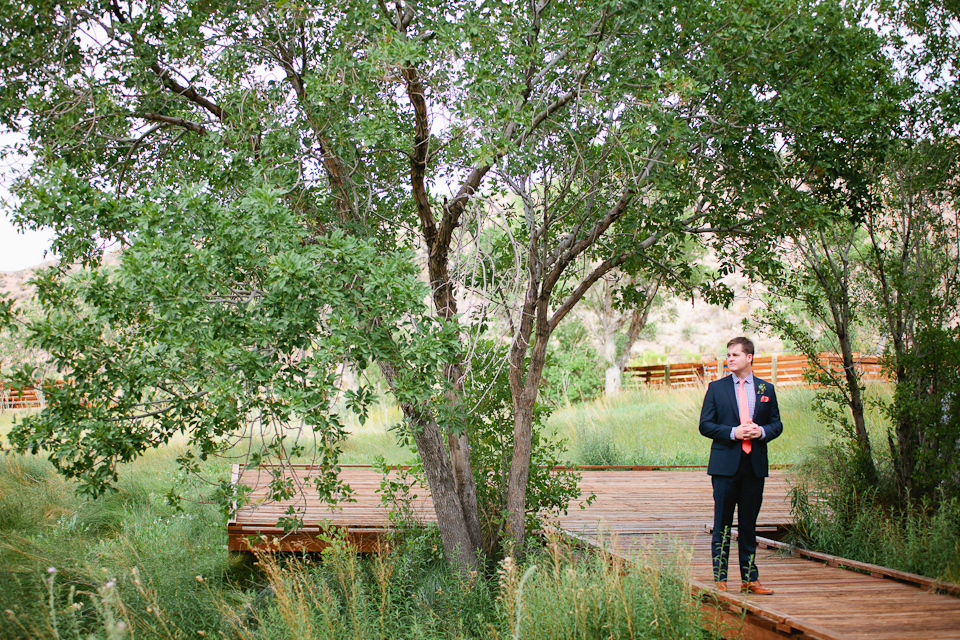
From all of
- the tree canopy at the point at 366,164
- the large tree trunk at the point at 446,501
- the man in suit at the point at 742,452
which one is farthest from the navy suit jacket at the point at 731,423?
the large tree trunk at the point at 446,501

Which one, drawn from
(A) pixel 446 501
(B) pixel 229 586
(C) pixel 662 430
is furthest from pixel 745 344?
(C) pixel 662 430

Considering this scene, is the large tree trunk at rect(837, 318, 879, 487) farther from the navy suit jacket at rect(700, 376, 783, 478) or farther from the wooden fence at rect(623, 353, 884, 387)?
the wooden fence at rect(623, 353, 884, 387)

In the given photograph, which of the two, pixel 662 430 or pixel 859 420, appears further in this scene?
pixel 662 430

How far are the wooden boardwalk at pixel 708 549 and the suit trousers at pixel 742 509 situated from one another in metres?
0.23

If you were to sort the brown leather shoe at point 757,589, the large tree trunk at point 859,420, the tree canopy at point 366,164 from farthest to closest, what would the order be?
the large tree trunk at point 859,420
the brown leather shoe at point 757,589
the tree canopy at point 366,164

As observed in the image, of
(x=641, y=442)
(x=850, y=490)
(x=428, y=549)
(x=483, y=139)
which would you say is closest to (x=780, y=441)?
(x=641, y=442)

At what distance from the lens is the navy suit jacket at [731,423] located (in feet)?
15.2

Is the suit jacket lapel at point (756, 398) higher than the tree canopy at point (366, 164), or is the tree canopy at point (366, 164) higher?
the tree canopy at point (366, 164)

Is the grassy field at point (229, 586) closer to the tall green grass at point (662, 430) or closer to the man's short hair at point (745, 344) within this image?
the tall green grass at point (662, 430)

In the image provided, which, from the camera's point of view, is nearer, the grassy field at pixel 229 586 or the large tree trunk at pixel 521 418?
the grassy field at pixel 229 586

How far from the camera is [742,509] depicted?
15.4ft

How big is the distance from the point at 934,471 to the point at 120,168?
7321 millimetres

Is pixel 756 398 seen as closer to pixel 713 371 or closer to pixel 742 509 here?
pixel 742 509

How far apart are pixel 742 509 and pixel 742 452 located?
1.22 feet
